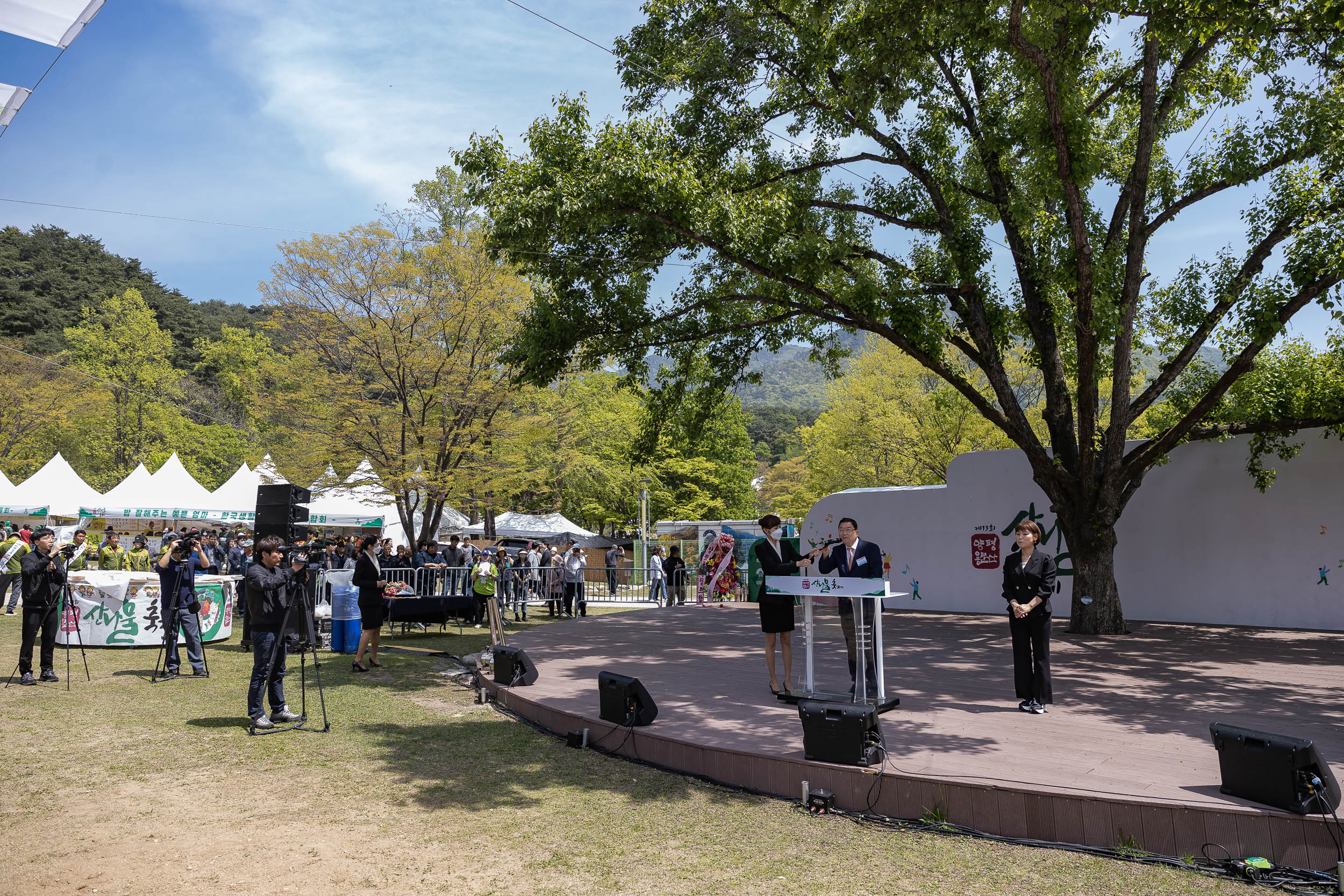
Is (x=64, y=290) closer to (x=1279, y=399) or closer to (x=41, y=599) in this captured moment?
(x=41, y=599)

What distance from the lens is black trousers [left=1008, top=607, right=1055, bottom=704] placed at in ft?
23.7

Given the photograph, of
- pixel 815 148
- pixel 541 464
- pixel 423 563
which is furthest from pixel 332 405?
pixel 815 148

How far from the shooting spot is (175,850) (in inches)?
177

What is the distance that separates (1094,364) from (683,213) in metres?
6.64

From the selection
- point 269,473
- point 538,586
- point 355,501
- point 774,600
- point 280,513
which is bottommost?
point 538,586

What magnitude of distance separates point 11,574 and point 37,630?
32.8ft

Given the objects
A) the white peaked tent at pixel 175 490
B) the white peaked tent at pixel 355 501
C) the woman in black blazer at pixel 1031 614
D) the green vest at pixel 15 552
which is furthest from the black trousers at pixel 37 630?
the white peaked tent at pixel 175 490

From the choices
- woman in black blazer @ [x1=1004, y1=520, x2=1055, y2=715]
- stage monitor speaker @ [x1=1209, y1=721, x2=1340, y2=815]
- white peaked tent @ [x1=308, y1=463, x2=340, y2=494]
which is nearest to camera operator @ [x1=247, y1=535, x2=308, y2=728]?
woman in black blazer @ [x1=1004, y1=520, x2=1055, y2=715]

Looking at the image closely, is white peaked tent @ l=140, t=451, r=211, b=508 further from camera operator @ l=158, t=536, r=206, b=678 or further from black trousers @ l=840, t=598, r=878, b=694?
black trousers @ l=840, t=598, r=878, b=694

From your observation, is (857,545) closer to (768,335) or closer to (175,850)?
(175,850)

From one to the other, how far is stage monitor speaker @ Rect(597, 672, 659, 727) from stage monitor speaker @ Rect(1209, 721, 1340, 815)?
3869 mm

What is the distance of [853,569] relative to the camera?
24.5ft

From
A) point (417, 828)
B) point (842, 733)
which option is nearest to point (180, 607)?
point (417, 828)

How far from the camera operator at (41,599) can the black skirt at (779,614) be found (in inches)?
310
